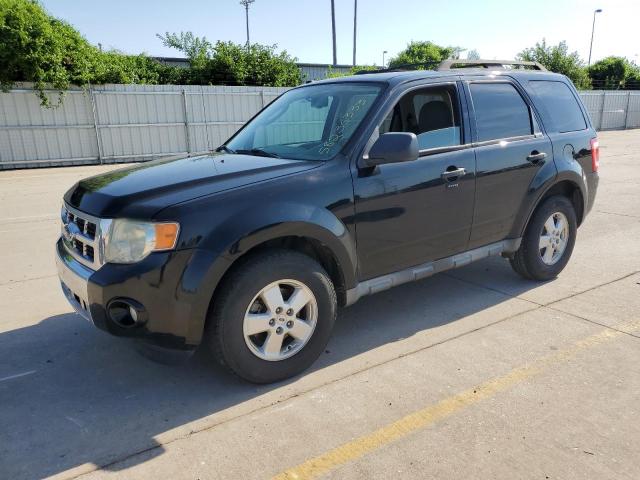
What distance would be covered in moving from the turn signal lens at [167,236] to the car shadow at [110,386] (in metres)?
0.77

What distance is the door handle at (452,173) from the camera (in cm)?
390

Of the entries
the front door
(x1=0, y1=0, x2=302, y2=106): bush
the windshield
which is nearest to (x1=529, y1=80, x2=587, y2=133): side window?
the front door

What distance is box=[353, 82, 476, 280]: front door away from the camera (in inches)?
140

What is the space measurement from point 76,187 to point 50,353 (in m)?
1.22

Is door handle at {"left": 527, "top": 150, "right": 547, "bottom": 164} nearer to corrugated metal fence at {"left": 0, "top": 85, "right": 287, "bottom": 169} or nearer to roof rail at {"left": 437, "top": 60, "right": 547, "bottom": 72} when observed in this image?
roof rail at {"left": 437, "top": 60, "right": 547, "bottom": 72}

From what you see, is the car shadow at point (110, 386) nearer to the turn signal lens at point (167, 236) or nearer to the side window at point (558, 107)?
the turn signal lens at point (167, 236)

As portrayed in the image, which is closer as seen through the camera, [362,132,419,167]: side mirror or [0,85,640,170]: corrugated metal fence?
[362,132,419,167]: side mirror

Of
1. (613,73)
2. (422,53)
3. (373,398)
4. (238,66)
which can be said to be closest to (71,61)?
(238,66)

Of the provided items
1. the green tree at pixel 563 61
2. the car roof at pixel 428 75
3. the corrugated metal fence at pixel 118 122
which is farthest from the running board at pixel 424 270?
the green tree at pixel 563 61

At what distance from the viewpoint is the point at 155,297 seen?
2818 millimetres

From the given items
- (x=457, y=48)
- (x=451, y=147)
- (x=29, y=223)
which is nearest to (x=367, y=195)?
(x=451, y=147)

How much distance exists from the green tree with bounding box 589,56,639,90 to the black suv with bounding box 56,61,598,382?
37591 mm

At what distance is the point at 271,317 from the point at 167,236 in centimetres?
79

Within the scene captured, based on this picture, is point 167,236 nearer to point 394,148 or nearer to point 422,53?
point 394,148
